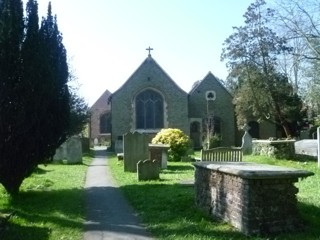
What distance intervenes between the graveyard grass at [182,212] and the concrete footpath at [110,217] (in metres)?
0.21

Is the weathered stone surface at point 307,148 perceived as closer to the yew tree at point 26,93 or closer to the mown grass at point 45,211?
the mown grass at point 45,211

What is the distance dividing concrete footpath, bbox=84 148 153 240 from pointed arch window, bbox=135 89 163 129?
2778 centimetres

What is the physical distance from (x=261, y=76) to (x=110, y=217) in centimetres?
3308

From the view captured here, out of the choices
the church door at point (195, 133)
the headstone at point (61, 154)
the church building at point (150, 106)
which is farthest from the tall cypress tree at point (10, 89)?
the church door at point (195, 133)

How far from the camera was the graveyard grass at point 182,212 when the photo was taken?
6.80 metres


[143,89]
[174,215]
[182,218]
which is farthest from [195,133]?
[182,218]

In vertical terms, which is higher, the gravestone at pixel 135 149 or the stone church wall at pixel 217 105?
the stone church wall at pixel 217 105

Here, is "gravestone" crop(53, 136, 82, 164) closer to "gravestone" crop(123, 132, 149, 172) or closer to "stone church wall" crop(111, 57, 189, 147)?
"gravestone" crop(123, 132, 149, 172)

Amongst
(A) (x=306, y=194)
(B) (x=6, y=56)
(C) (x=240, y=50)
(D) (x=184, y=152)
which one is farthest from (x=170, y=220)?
(C) (x=240, y=50)

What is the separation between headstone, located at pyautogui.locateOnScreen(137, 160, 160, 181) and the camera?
582 inches

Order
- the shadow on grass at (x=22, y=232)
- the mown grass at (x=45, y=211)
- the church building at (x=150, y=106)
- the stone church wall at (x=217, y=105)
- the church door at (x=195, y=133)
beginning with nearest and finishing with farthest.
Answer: the shadow on grass at (x=22, y=232) < the mown grass at (x=45, y=211) < the church building at (x=150, y=106) < the church door at (x=195, y=133) < the stone church wall at (x=217, y=105)

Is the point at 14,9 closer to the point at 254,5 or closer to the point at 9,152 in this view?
the point at 9,152

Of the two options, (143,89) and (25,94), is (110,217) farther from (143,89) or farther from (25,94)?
(143,89)

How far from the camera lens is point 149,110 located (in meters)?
41.5
